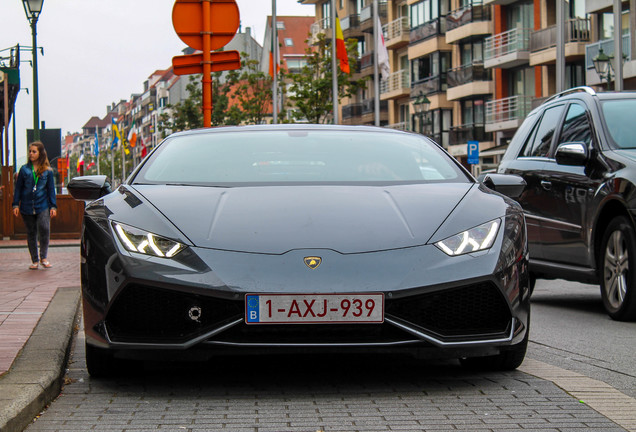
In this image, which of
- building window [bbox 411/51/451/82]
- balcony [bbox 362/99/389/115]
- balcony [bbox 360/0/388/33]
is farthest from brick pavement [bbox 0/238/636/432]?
→ balcony [bbox 360/0/388/33]

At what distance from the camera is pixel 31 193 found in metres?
14.8

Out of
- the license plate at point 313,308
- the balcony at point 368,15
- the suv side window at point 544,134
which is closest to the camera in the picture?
the license plate at point 313,308

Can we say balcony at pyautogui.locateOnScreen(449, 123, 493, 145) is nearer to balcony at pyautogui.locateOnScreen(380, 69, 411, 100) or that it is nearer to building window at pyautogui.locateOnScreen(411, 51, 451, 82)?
building window at pyautogui.locateOnScreen(411, 51, 451, 82)

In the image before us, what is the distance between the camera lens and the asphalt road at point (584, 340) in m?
5.38

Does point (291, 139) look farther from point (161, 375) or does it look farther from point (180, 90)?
point (180, 90)

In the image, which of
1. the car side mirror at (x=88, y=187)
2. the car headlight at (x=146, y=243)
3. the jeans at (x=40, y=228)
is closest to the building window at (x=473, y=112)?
the jeans at (x=40, y=228)

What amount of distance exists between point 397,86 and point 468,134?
10404 millimetres

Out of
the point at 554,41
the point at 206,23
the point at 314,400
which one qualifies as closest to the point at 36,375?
the point at 314,400

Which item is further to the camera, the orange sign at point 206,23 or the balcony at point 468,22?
the balcony at point 468,22

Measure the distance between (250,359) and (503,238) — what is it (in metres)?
1.51

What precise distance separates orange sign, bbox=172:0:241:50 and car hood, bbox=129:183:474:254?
618 centimetres

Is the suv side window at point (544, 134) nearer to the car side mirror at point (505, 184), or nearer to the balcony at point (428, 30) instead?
the car side mirror at point (505, 184)

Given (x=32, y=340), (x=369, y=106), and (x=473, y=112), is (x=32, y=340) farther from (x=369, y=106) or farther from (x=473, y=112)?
(x=369, y=106)

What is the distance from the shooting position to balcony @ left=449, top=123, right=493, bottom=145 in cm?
5559
